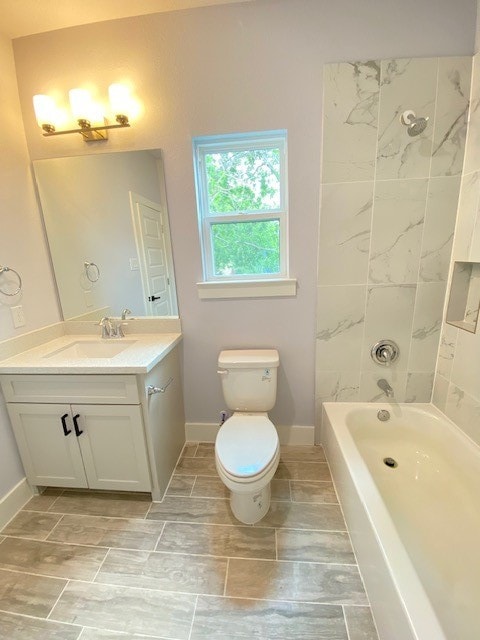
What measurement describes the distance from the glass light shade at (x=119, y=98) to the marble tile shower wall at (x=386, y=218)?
3.45ft

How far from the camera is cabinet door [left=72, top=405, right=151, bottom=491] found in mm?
1418

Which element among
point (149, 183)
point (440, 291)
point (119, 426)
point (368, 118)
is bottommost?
point (119, 426)

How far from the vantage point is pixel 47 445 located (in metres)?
1.51

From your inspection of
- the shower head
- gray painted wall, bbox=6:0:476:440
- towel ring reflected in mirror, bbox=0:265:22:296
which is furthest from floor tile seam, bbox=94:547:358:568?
the shower head

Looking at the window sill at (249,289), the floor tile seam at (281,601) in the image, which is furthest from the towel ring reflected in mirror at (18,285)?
the floor tile seam at (281,601)

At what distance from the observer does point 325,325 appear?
1.73m

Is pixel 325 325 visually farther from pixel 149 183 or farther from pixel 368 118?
pixel 149 183

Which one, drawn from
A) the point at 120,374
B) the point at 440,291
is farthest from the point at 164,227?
the point at 440,291

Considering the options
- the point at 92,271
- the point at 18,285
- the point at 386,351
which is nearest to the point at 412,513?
the point at 386,351

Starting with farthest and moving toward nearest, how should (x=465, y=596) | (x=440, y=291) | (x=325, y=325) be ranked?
Result: (x=325, y=325)
(x=440, y=291)
(x=465, y=596)

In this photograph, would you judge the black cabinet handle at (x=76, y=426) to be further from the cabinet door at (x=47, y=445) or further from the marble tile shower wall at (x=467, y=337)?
the marble tile shower wall at (x=467, y=337)

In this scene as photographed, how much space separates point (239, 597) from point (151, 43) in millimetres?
2629

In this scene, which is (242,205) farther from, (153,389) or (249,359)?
(153,389)

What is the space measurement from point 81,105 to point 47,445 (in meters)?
1.83
